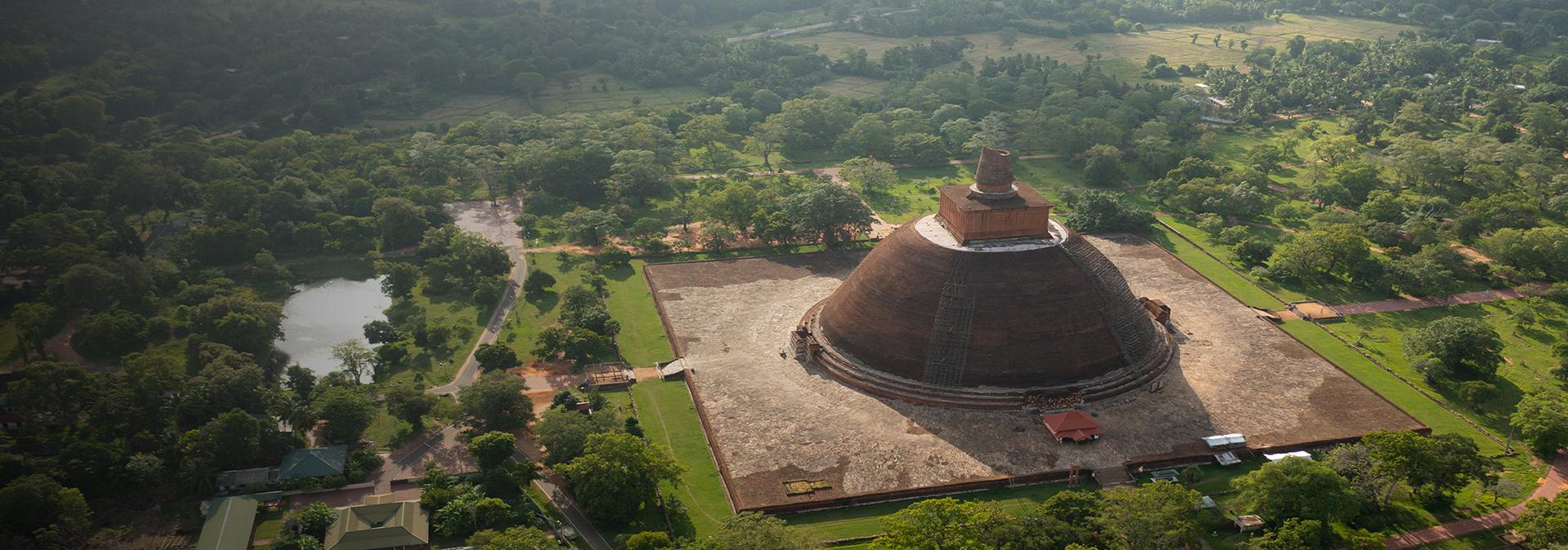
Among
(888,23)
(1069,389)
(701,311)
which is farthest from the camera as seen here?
(888,23)

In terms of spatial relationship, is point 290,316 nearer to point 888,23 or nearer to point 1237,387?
point 1237,387

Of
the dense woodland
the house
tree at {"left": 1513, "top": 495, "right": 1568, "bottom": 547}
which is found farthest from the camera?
the house

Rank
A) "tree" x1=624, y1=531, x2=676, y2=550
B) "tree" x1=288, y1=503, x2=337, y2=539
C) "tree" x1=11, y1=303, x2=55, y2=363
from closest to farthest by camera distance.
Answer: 1. "tree" x1=624, y1=531, x2=676, y2=550
2. "tree" x1=288, y1=503, x2=337, y2=539
3. "tree" x1=11, y1=303, x2=55, y2=363

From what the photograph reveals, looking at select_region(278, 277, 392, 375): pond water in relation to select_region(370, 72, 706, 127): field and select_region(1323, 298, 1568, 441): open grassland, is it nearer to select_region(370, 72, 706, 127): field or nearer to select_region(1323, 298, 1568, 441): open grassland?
select_region(370, 72, 706, 127): field

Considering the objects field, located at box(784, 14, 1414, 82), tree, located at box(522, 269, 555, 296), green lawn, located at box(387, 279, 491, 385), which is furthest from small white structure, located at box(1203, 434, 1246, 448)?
field, located at box(784, 14, 1414, 82)

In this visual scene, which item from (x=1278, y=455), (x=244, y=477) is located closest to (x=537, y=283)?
(x=244, y=477)

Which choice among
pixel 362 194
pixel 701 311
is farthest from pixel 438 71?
pixel 701 311
